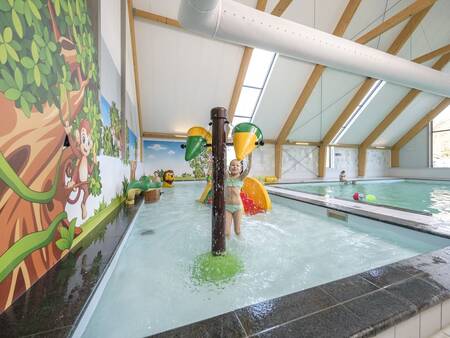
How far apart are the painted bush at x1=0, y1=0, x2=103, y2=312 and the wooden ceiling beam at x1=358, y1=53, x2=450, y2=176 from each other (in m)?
11.6

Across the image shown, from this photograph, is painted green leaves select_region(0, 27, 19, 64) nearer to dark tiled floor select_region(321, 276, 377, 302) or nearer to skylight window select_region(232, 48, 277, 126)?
dark tiled floor select_region(321, 276, 377, 302)

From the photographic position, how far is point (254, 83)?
6590 millimetres

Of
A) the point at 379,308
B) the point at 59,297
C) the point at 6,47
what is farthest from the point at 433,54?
the point at 59,297

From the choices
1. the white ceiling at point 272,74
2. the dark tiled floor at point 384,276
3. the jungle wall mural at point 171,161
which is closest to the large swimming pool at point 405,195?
the dark tiled floor at point 384,276

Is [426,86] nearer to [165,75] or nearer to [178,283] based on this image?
[178,283]

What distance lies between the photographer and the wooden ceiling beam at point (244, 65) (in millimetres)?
4453

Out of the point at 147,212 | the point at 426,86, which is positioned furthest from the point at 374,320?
the point at 426,86

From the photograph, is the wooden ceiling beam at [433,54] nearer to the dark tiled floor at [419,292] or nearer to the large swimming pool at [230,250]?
the large swimming pool at [230,250]

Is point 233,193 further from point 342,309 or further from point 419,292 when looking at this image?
point 419,292

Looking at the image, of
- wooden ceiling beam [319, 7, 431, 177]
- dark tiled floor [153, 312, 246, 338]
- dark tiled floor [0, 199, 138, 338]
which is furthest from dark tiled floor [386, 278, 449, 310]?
wooden ceiling beam [319, 7, 431, 177]

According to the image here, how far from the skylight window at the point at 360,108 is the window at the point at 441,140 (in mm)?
4623

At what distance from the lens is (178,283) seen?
1261 mm

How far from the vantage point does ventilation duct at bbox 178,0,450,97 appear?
7.91 feet

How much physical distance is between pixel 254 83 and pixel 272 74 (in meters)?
0.70
